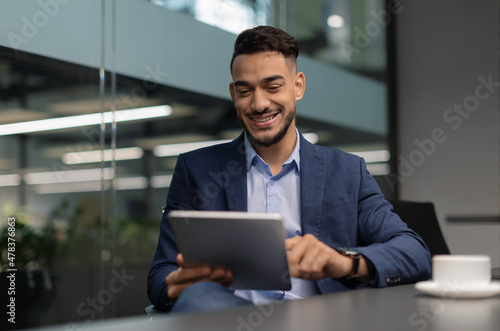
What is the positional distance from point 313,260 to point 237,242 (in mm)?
247

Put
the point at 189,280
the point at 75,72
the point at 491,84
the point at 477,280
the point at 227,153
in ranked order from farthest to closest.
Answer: the point at 491,84 < the point at 75,72 < the point at 227,153 < the point at 189,280 < the point at 477,280

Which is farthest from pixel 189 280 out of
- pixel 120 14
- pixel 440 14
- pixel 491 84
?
pixel 440 14

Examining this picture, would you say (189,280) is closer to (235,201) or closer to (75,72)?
(235,201)

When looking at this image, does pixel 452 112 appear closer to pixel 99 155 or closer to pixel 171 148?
pixel 171 148

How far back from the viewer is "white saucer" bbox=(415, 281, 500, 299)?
1076mm

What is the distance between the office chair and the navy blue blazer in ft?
2.00

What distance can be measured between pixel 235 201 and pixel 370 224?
0.45 m

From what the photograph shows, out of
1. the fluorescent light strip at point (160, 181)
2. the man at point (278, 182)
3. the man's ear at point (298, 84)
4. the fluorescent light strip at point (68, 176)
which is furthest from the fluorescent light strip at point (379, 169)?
the man at point (278, 182)

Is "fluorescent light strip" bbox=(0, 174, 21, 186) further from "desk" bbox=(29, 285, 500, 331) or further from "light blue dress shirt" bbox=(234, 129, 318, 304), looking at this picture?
"desk" bbox=(29, 285, 500, 331)

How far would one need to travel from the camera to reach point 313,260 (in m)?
1.37

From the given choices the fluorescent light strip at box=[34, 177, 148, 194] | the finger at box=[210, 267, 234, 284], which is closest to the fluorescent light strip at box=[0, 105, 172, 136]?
the fluorescent light strip at box=[34, 177, 148, 194]

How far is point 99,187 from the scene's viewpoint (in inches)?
113

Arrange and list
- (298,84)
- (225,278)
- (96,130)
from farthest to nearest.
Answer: (96,130), (298,84), (225,278)

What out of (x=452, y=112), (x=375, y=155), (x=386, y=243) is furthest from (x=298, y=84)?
(x=452, y=112)
